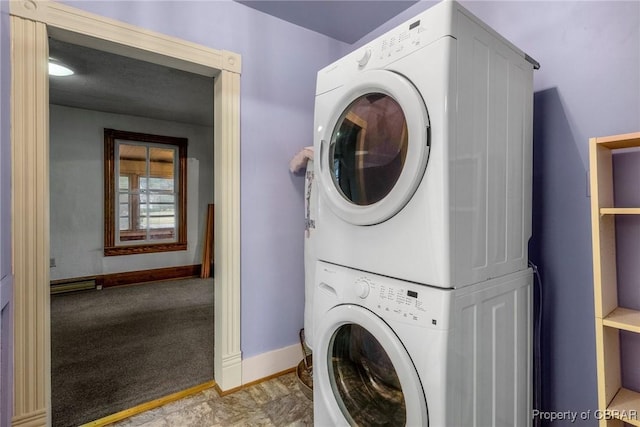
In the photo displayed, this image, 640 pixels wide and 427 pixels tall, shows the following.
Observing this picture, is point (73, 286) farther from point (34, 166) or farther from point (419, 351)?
point (419, 351)

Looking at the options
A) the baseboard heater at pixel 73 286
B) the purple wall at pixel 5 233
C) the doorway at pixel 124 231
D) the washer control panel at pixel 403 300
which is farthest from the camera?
the baseboard heater at pixel 73 286

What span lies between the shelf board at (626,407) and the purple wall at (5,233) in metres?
2.19

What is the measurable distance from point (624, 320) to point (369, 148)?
101cm

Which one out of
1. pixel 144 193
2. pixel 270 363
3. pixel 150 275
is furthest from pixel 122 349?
pixel 144 193

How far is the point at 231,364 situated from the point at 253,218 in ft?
2.94

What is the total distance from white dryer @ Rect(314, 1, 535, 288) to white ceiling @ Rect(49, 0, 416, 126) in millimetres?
958

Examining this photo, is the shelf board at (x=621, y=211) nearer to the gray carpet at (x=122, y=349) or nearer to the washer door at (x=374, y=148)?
the washer door at (x=374, y=148)

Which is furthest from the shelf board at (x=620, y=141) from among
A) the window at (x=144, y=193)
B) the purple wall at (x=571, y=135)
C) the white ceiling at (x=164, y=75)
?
the window at (x=144, y=193)

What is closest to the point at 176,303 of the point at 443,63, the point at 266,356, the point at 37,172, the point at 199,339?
the point at 199,339

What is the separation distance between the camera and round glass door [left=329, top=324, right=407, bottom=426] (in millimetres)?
1186

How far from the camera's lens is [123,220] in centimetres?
459

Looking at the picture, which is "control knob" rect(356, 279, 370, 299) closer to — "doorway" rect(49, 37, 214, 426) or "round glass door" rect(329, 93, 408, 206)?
"round glass door" rect(329, 93, 408, 206)

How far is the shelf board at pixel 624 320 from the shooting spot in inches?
38.6

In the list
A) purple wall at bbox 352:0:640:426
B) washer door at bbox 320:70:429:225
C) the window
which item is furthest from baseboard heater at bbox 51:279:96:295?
purple wall at bbox 352:0:640:426
